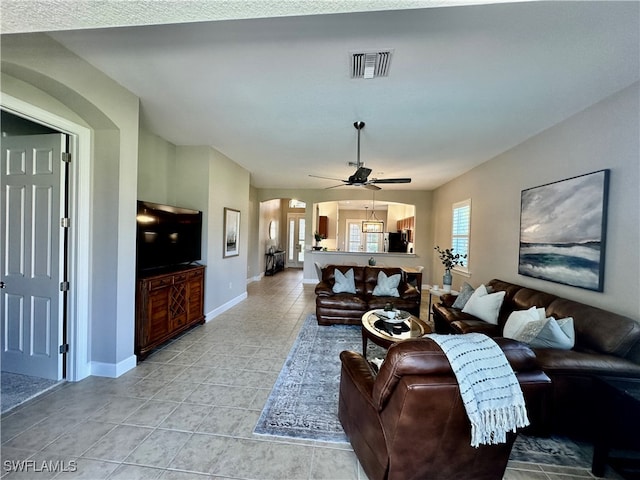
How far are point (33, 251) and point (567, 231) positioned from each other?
5.48m

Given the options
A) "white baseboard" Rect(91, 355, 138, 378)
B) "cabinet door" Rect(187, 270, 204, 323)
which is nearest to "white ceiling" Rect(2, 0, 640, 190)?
"cabinet door" Rect(187, 270, 204, 323)

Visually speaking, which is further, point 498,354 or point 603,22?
point 603,22

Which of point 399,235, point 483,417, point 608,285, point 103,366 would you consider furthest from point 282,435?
point 399,235

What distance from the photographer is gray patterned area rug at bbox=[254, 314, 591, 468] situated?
6.19 feet

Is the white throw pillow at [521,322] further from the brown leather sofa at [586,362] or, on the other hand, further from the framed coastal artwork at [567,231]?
the framed coastal artwork at [567,231]

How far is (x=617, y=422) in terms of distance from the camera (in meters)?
1.59

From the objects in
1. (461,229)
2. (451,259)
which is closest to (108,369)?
(451,259)

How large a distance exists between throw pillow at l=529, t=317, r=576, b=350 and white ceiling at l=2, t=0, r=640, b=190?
2118 millimetres

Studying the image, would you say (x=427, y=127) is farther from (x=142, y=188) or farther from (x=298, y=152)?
(x=142, y=188)

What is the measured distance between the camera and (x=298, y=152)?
4.60 meters

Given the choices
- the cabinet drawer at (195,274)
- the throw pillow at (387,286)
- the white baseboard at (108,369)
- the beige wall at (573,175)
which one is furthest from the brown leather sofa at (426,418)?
the cabinet drawer at (195,274)

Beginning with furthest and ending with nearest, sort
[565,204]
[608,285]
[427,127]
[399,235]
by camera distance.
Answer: [399,235] < [427,127] < [565,204] < [608,285]

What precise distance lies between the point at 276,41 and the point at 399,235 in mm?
8017

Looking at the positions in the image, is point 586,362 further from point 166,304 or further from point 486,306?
point 166,304
